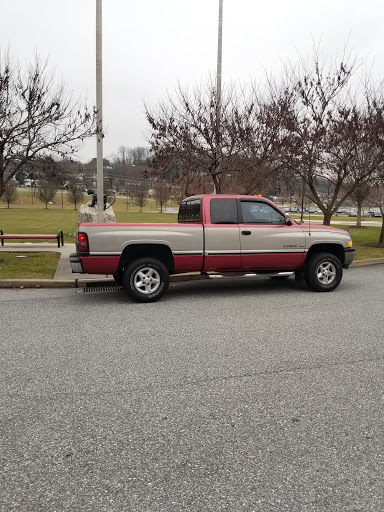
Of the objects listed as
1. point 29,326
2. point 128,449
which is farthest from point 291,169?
point 128,449

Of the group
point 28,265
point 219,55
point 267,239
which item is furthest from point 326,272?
point 219,55

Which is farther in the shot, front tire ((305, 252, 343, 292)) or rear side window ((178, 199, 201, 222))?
front tire ((305, 252, 343, 292))

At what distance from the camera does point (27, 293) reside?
811 cm

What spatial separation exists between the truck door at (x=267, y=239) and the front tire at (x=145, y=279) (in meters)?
1.64

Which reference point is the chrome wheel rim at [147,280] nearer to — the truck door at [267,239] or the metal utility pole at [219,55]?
the truck door at [267,239]

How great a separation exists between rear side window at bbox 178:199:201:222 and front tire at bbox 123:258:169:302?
1.32 m

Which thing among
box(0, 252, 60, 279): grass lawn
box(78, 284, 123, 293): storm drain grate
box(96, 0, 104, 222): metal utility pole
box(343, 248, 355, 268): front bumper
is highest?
box(96, 0, 104, 222): metal utility pole

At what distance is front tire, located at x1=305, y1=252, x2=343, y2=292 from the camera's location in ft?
27.4

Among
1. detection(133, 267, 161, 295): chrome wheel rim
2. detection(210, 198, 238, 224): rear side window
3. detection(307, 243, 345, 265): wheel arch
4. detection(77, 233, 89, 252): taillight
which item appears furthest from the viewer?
detection(307, 243, 345, 265): wheel arch

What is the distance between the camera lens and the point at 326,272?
8461 millimetres

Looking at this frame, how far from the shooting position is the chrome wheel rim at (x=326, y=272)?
8.45m

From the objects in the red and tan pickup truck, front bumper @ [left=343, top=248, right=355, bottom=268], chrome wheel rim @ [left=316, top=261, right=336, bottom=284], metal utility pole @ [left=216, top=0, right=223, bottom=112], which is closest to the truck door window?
the red and tan pickup truck

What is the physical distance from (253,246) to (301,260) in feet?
3.69

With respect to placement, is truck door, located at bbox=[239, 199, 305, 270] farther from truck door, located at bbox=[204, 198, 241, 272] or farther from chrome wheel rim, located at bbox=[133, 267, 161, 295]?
chrome wheel rim, located at bbox=[133, 267, 161, 295]
